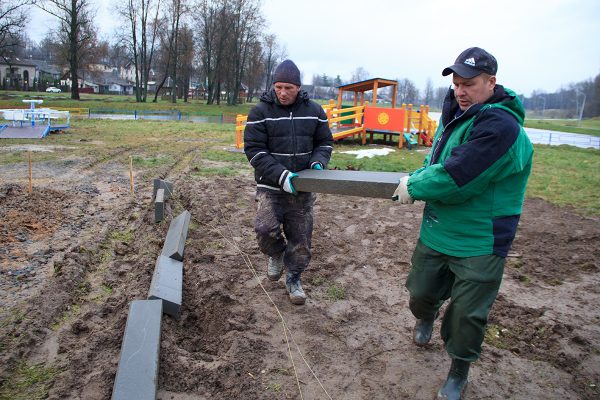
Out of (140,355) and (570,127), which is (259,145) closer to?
(140,355)

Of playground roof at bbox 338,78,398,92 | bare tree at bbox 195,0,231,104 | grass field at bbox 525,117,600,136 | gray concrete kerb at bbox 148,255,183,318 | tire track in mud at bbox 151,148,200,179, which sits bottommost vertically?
gray concrete kerb at bbox 148,255,183,318

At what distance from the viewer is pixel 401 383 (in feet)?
10.5

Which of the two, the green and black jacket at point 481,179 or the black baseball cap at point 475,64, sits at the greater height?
the black baseball cap at point 475,64

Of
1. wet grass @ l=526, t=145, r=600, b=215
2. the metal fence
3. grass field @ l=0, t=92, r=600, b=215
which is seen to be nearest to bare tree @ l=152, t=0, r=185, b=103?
the metal fence

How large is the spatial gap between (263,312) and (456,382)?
1.79 meters

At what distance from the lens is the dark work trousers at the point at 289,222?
4355 millimetres

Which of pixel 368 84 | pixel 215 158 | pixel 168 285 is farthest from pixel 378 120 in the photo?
pixel 168 285

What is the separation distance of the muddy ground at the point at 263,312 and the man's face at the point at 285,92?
74.2 inches

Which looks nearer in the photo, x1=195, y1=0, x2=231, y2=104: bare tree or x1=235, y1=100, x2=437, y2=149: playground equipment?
x1=235, y1=100, x2=437, y2=149: playground equipment

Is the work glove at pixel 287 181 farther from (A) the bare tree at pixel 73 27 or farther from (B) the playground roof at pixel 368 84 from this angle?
(A) the bare tree at pixel 73 27

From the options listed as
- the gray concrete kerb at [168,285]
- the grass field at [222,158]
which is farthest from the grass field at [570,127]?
the gray concrete kerb at [168,285]

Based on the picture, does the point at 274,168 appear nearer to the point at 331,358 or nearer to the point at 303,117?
the point at 303,117

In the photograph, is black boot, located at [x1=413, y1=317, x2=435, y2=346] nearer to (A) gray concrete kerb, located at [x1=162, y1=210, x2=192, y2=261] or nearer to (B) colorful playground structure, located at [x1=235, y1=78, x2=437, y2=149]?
(A) gray concrete kerb, located at [x1=162, y1=210, x2=192, y2=261]

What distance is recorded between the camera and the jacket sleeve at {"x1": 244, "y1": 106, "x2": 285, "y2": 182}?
407cm
